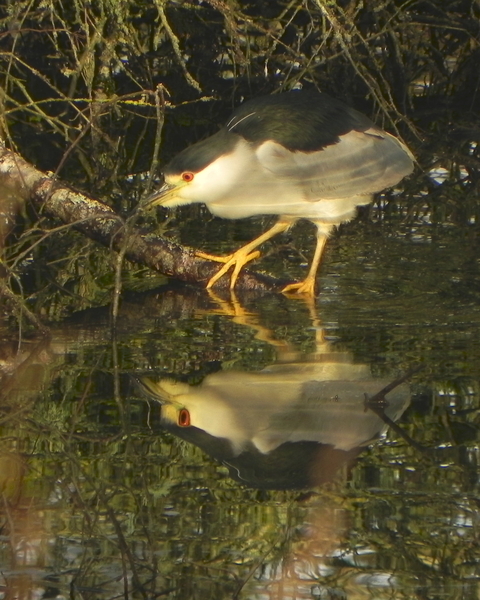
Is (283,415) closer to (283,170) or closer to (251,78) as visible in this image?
(283,170)

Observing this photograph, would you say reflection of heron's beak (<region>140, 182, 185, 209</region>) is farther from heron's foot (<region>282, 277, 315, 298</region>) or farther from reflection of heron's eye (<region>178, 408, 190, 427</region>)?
reflection of heron's eye (<region>178, 408, 190, 427</region>)

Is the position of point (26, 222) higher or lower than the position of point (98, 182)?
lower

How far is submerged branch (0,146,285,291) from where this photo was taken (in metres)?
6.30

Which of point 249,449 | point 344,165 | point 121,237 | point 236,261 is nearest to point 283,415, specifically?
point 249,449

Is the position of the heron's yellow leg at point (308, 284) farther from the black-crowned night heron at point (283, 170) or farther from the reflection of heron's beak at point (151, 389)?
the reflection of heron's beak at point (151, 389)

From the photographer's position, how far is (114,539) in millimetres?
3229

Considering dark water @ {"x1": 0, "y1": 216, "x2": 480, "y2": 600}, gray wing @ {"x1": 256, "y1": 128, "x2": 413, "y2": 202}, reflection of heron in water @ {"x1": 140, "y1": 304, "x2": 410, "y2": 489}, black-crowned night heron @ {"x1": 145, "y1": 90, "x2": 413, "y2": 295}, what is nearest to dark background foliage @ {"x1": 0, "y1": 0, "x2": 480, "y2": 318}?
gray wing @ {"x1": 256, "y1": 128, "x2": 413, "y2": 202}

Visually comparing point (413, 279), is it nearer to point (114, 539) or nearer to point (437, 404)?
point (437, 404)

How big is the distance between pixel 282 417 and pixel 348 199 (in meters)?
2.42

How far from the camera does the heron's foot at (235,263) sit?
20.3ft

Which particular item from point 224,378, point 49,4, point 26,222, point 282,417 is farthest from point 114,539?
point 26,222

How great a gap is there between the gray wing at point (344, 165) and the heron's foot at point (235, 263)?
427 millimetres

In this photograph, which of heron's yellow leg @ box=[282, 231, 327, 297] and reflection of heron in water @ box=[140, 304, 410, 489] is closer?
reflection of heron in water @ box=[140, 304, 410, 489]

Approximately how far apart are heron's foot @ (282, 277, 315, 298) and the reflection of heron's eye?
74.7 inches
